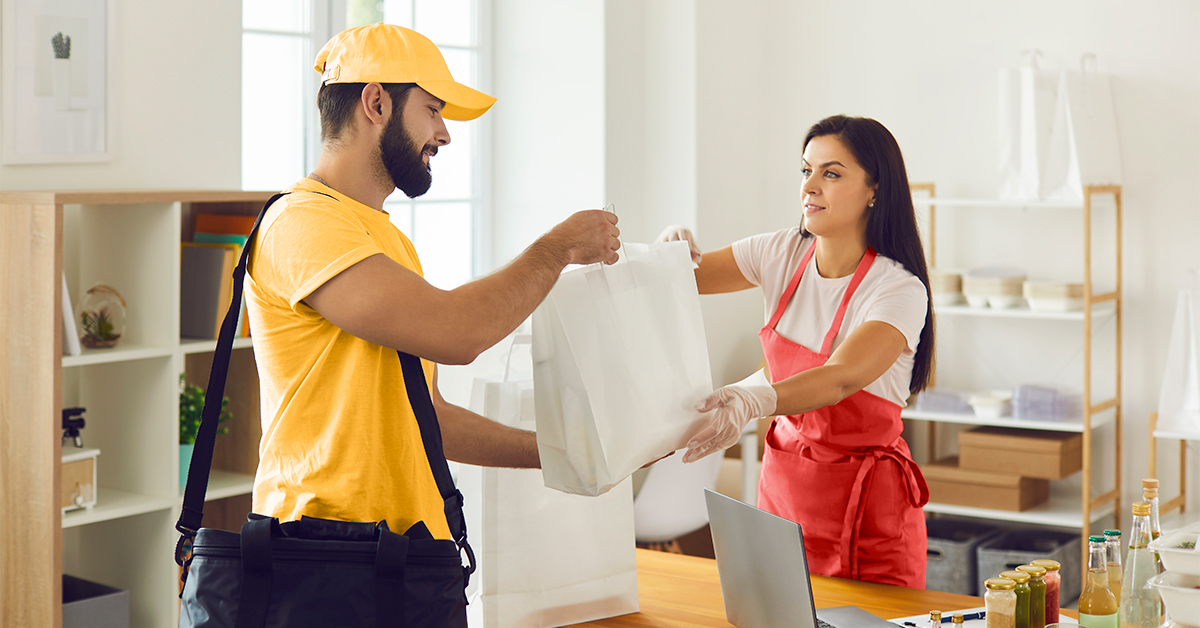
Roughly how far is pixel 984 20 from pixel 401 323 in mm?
3543

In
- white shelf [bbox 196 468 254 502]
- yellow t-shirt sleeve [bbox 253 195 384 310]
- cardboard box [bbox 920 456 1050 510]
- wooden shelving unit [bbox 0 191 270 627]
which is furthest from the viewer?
cardboard box [bbox 920 456 1050 510]

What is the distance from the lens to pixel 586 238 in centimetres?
148

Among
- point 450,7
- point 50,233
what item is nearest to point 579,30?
point 450,7

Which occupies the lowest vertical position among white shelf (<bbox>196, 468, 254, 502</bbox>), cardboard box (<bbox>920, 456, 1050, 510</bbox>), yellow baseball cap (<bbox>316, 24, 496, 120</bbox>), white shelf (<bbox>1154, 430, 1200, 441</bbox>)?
cardboard box (<bbox>920, 456, 1050, 510</bbox>)

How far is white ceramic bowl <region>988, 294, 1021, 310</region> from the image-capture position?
12.8ft

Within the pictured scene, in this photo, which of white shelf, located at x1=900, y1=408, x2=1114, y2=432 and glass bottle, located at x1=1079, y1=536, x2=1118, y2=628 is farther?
white shelf, located at x1=900, y1=408, x2=1114, y2=432

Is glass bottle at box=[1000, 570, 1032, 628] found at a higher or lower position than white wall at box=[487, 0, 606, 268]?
lower

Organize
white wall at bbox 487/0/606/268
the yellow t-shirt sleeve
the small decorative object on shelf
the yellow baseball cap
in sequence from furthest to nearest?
white wall at bbox 487/0/606/268 < the small decorative object on shelf < the yellow baseball cap < the yellow t-shirt sleeve

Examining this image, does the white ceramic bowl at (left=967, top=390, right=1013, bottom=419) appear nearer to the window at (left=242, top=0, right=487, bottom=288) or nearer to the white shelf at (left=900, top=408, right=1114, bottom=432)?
the white shelf at (left=900, top=408, right=1114, bottom=432)

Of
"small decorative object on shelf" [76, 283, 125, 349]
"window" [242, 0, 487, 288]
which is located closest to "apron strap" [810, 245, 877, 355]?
"small decorative object on shelf" [76, 283, 125, 349]

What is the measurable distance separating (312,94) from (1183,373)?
2.93 meters

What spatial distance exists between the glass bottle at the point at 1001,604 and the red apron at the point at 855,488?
0.50 meters

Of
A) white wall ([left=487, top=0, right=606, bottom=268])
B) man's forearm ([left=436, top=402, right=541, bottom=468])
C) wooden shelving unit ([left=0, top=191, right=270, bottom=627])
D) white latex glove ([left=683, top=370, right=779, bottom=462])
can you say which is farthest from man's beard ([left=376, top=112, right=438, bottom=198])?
white wall ([left=487, top=0, right=606, bottom=268])

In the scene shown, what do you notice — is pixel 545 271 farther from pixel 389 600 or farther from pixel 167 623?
pixel 167 623
